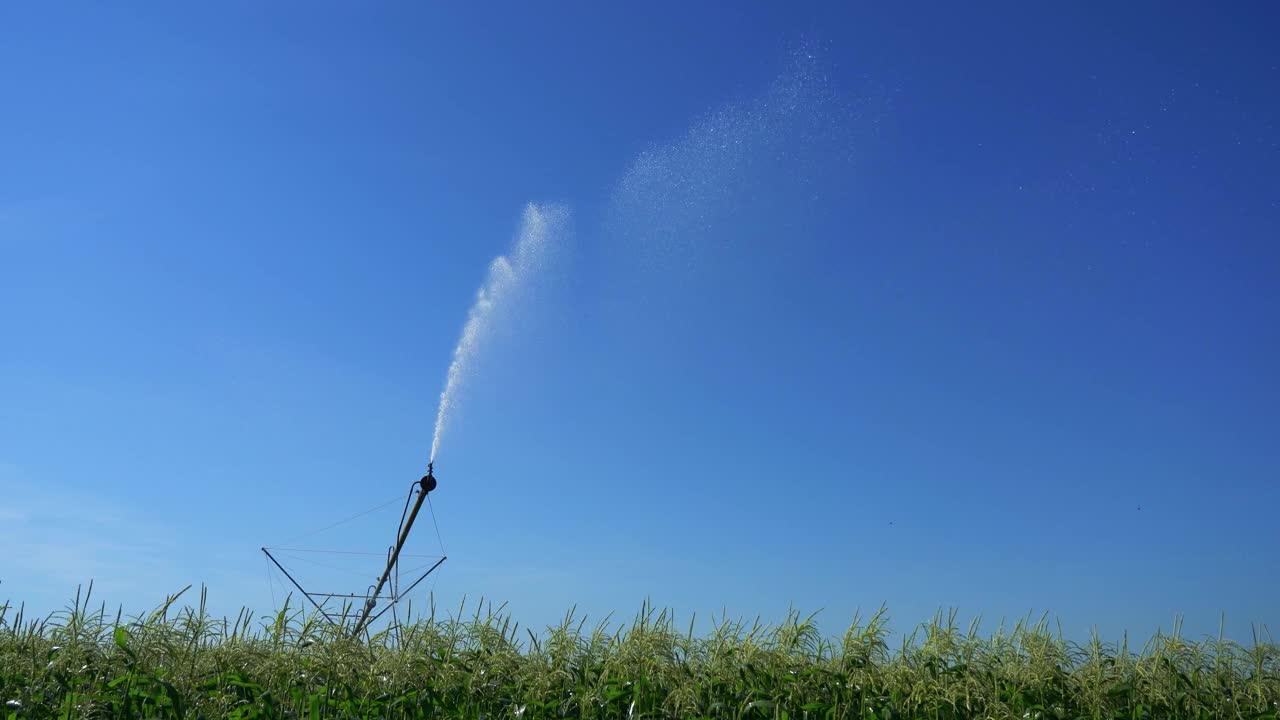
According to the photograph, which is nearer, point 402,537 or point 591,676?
point 591,676

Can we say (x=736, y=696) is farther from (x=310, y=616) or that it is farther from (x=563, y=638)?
(x=310, y=616)

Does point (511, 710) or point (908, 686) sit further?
point (908, 686)

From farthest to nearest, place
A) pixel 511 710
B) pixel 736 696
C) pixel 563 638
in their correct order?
1. pixel 563 638
2. pixel 736 696
3. pixel 511 710

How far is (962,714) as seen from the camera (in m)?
13.8

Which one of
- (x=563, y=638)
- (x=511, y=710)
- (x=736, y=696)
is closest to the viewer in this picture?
(x=511, y=710)

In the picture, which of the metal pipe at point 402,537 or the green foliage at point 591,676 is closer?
the green foliage at point 591,676

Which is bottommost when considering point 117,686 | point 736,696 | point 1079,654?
point 117,686

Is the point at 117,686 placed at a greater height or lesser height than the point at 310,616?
lesser

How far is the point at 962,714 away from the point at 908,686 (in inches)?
32.5

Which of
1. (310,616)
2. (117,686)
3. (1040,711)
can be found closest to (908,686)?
(1040,711)

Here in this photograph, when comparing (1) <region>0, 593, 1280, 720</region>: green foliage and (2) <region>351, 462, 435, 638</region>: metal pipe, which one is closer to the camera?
(1) <region>0, 593, 1280, 720</region>: green foliage

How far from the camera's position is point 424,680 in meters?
13.8

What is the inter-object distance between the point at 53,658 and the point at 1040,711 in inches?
544

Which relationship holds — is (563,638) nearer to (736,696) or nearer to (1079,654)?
(736,696)
